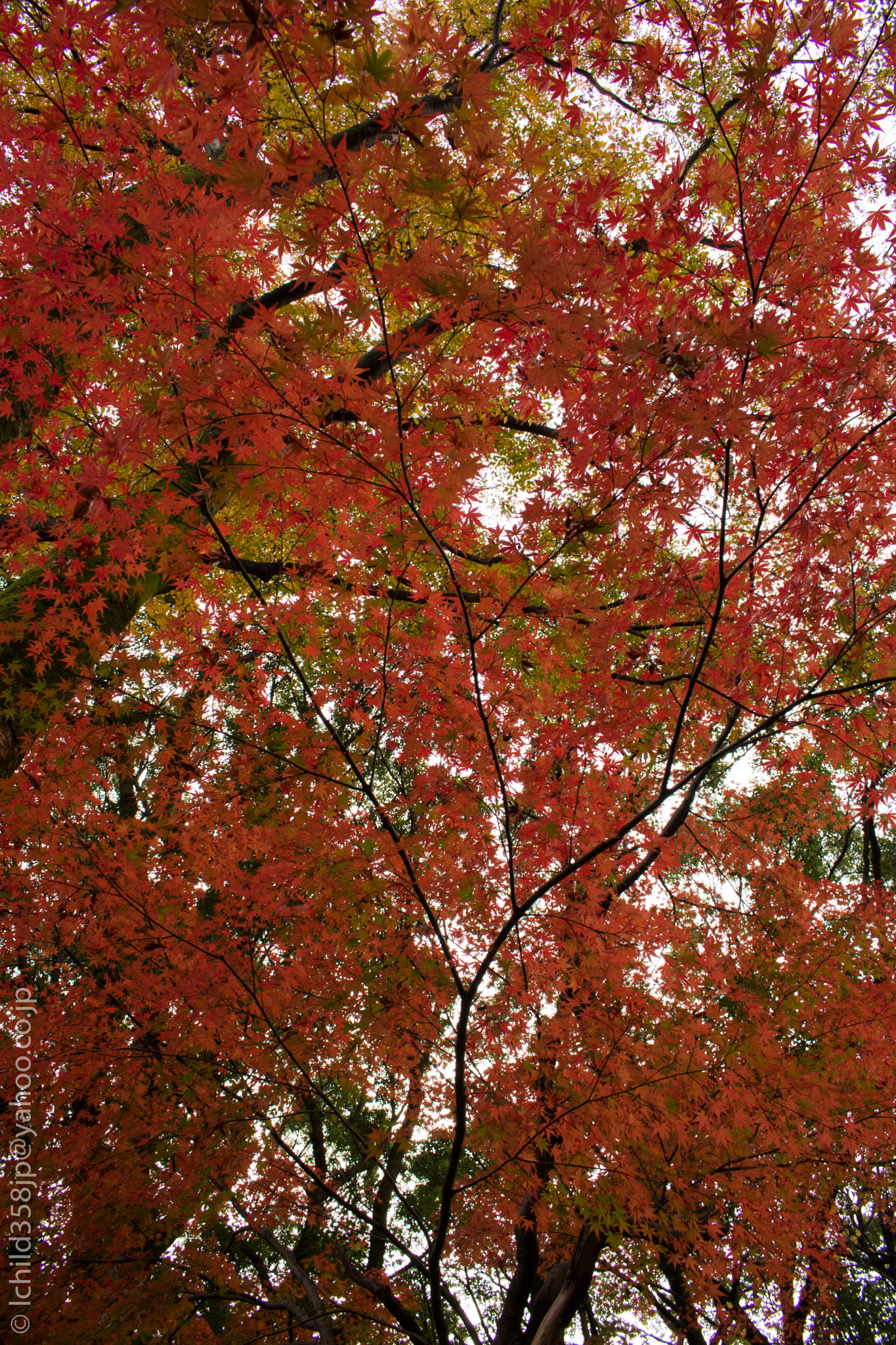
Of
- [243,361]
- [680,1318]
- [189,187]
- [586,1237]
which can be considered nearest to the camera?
[243,361]

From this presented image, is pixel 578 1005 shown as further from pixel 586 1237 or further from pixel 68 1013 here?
pixel 68 1013

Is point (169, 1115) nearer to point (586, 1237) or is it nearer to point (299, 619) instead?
point (586, 1237)

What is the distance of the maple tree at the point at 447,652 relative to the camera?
6.37 feet

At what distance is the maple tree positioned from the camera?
194 cm

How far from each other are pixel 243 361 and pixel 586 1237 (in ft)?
17.8

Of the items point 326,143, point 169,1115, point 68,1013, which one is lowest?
point 169,1115

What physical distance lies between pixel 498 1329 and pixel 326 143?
6.70m

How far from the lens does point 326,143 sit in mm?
1445

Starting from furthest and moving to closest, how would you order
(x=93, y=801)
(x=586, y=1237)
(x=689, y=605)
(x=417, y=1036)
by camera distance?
(x=93, y=801)
(x=586, y=1237)
(x=417, y=1036)
(x=689, y=605)

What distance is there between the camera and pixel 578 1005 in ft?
12.5

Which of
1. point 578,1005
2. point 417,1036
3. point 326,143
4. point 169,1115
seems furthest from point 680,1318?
point 326,143

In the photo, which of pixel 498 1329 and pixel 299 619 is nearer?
pixel 299 619

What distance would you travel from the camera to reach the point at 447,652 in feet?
10.8

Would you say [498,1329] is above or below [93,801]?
below
